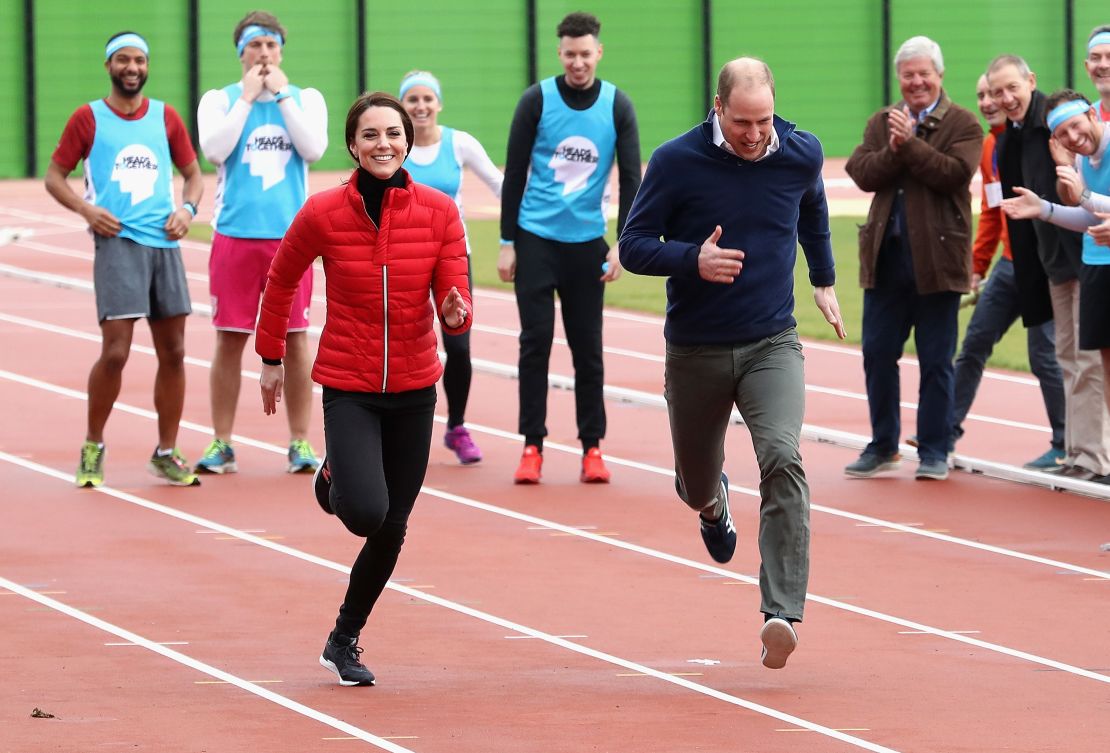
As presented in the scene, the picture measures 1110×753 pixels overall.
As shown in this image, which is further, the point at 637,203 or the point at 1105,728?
the point at 637,203

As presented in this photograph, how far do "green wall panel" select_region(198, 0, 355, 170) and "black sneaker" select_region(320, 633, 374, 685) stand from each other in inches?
1276

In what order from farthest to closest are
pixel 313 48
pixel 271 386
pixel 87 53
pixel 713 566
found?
pixel 313 48 < pixel 87 53 < pixel 713 566 < pixel 271 386

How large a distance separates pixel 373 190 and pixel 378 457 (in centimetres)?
92

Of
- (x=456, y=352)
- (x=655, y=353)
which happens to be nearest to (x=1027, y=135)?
(x=456, y=352)

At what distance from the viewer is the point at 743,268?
7.11 metres

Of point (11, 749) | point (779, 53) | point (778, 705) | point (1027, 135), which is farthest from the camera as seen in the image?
point (779, 53)

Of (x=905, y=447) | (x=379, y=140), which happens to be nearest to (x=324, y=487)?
A: (x=379, y=140)

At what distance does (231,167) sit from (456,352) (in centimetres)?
164

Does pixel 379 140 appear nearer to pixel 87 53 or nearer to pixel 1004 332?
pixel 1004 332

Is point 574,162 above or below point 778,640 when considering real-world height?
above

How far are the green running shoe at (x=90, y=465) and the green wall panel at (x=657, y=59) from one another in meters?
31.2

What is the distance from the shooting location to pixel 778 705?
655 cm

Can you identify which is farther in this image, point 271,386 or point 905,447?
point 905,447

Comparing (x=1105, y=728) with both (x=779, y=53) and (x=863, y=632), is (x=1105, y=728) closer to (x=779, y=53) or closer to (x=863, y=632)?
(x=863, y=632)
